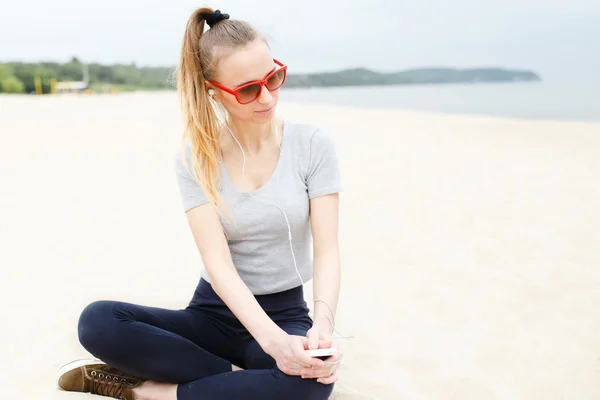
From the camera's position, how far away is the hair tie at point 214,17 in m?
2.05

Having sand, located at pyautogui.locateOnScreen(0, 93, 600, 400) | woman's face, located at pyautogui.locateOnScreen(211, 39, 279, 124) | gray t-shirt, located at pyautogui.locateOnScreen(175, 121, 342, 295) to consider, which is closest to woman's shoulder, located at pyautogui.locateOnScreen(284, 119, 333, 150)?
gray t-shirt, located at pyautogui.locateOnScreen(175, 121, 342, 295)

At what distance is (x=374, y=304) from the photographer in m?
3.10

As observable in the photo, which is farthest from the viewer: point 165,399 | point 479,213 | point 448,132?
point 448,132

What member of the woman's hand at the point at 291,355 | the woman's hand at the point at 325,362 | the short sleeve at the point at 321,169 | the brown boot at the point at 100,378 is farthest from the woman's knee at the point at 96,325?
the short sleeve at the point at 321,169

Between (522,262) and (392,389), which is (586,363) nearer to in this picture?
(392,389)

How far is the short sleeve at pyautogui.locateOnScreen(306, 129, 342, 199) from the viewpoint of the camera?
83.5 inches

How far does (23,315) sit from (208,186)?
1488mm

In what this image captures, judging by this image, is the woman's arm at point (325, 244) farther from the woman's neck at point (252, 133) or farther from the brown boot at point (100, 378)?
A: the brown boot at point (100, 378)

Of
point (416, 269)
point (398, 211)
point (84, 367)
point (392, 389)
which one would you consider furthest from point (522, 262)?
point (84, 367)

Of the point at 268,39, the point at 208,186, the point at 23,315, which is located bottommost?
the point at 23,315

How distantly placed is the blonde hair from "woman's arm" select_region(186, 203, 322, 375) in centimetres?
9

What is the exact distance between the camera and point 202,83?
2080 mm

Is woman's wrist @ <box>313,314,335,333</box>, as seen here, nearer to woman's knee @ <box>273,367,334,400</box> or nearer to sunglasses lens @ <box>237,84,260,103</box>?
woman's knee @ <box>273,367,334,400</box>

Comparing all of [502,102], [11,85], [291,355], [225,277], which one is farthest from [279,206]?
[11,85]
